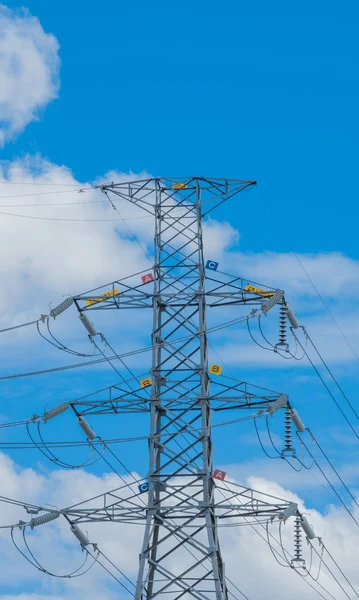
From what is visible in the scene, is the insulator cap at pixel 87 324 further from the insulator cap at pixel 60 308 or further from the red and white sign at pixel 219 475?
the red and white sign at pixel 219 475

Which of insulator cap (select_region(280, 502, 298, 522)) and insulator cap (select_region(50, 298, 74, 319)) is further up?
insulator cap (select_region(50, 298, 74, 319))

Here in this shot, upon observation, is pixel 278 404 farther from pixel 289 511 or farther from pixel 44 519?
pixel 44 519

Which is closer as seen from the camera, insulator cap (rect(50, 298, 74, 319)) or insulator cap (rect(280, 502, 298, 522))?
insulator cap (rect(280, 502, 298, 522))

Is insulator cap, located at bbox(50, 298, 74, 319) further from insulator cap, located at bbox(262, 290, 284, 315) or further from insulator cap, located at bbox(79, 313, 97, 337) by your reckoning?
insulator cap, located at bbox(262, 290, 284, 315)

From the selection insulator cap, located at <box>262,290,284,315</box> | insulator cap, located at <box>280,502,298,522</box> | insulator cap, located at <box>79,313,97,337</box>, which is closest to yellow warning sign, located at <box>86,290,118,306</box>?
insulator cap, located at <box>79,313,97,337</box>

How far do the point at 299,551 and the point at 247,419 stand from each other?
545 centimetres

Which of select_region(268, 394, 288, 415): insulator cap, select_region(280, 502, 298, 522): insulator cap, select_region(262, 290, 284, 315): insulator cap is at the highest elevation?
select_region(262, 290, 284, 315): insulator cap

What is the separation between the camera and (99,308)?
43.6 meters

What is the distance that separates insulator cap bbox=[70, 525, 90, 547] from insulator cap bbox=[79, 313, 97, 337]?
6849 mm

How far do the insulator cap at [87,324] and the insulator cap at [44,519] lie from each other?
6542 millimetres

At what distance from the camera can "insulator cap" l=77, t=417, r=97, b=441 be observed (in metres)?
42.8

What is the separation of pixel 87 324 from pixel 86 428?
3749 mm

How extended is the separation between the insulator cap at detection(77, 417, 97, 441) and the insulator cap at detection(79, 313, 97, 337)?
10.9ft

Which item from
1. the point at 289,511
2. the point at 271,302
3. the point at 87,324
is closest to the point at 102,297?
the point at 87,324
